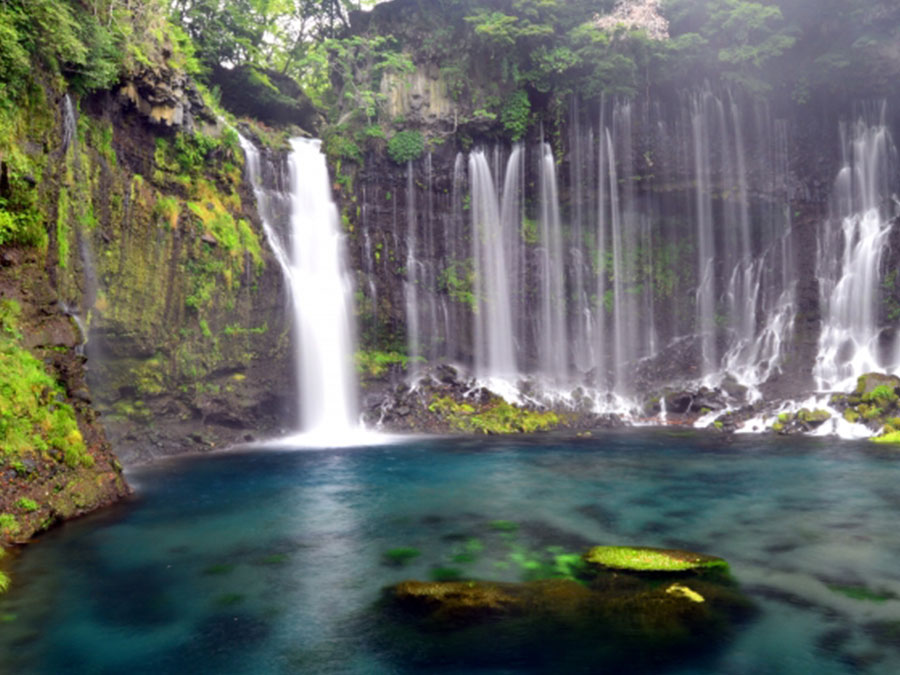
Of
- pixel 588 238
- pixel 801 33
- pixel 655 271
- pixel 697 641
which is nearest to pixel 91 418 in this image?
pixel 697 641

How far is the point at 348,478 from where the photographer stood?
1531 cm

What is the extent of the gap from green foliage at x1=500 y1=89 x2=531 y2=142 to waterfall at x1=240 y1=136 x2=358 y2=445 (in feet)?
28.4

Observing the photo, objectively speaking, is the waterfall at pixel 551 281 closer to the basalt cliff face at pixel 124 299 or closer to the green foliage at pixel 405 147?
the green foliage at pixel 405 147

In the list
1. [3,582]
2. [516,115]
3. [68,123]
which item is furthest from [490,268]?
[3,582]

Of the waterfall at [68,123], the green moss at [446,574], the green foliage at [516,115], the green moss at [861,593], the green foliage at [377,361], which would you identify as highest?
the green foliage at [516,115]

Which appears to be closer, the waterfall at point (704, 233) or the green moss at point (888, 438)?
the green moss at point (888, 438)

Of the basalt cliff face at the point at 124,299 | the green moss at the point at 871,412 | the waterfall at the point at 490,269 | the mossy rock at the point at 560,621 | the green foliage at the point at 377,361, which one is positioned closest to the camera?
the mossy rock at the point at 560,621

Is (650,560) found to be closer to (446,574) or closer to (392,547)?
(446,574)

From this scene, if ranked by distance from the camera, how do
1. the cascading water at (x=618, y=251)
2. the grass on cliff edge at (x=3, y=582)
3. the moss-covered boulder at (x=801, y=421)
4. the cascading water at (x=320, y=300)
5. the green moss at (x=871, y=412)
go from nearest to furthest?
the grass on cliff edge at (x=3, y=582), the green moss at (x=871, y=412), the moss-covered boulder at (x=801, y=421), the cascading water at (x=320, y=300), the cascading water at (x=618, y=251)

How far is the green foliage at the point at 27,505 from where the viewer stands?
32.1 ft

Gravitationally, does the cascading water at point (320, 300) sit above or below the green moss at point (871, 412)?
above

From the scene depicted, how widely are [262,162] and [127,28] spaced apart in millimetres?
7222

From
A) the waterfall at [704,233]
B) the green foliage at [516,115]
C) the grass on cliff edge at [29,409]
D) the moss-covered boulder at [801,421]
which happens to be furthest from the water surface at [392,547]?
the green foliage at [516,115]

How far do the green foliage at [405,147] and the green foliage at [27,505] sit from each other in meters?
21.2
